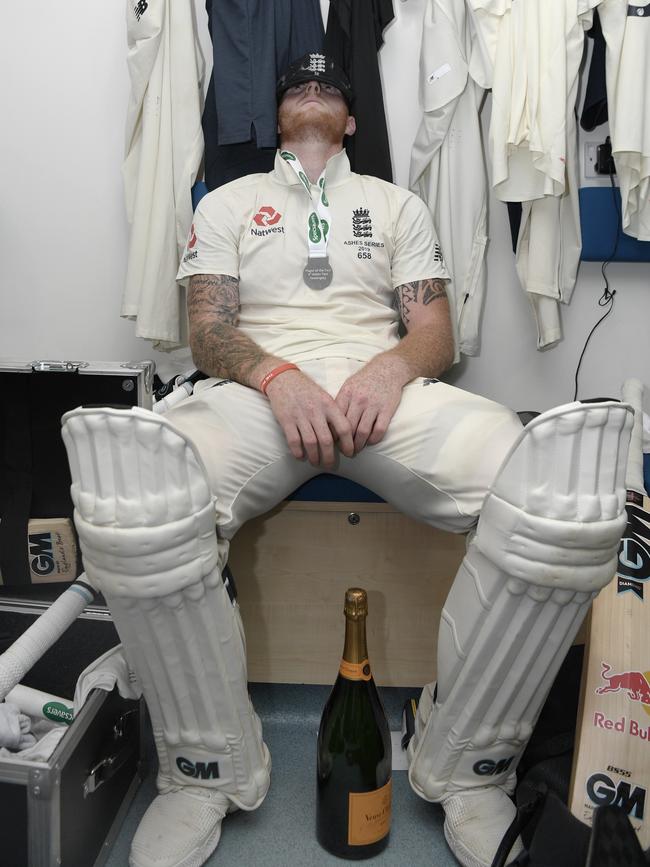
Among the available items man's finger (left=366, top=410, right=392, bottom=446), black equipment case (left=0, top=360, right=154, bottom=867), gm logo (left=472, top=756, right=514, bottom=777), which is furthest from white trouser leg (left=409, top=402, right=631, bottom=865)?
black equipment case (left=0, top=360, right=154, bottom=867)

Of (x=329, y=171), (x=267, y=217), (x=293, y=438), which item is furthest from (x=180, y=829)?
(x=329, y=171)

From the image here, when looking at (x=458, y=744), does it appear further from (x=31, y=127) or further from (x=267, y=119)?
(x=31, y=127)

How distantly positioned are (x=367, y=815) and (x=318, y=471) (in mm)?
570

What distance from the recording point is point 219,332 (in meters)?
1.41

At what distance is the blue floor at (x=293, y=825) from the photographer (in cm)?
113

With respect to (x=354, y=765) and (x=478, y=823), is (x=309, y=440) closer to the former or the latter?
(x=354, y=765)

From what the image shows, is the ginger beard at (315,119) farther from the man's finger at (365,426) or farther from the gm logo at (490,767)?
the gm logo at (490,767)

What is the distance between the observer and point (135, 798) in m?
1.26

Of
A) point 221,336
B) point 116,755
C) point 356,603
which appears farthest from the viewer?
point 221,336

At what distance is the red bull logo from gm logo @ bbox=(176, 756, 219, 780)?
1.93 ft

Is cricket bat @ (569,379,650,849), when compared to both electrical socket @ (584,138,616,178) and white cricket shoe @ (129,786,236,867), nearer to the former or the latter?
white cricket shoe @ (129,786,236,867)

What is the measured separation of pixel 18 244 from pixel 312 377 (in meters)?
1.25

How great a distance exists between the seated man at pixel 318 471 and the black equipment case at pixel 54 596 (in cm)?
8

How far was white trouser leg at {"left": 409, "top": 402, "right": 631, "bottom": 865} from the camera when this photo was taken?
93 centimetres
